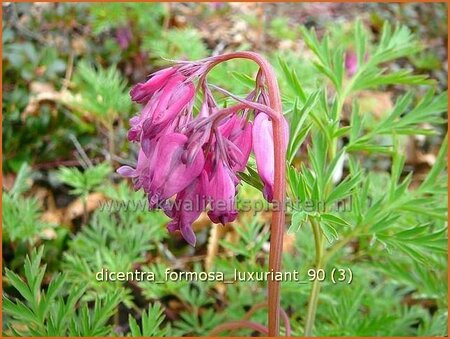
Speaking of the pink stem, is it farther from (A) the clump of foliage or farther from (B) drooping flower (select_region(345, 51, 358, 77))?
(B) drooping flower (select_region(345, 51, 358, 77))

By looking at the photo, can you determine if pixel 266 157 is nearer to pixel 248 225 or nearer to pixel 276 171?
pixel 276 171

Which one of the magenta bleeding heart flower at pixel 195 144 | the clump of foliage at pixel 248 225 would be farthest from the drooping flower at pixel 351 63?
the magenta bleeding heart flower at pixel 195 144

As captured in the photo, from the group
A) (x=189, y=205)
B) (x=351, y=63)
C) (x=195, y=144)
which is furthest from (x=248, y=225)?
(x=351, y=63)

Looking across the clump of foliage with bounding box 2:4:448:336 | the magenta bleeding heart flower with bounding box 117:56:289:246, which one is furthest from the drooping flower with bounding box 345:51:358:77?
the magenta bleeding heart flower with bounding box 117:56:289:246

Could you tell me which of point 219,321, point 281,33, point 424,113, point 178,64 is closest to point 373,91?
point 281,33

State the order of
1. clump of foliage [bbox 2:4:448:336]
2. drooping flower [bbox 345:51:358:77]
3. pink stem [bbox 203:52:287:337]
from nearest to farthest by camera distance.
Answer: pink stem [bbox 203:52:287:337] → clump of foliage [bbox 2:4:448:336] → drooping flower [bbox 345:51:358:77]
